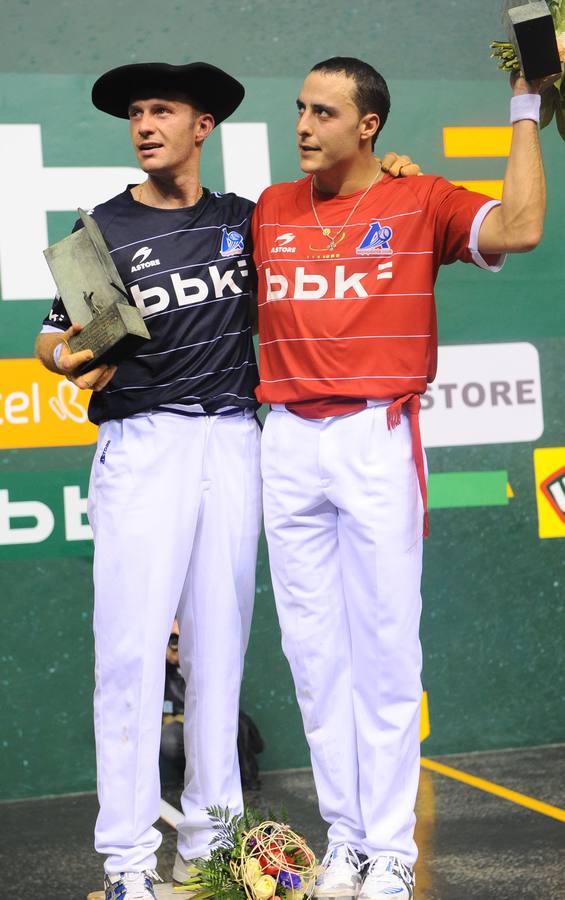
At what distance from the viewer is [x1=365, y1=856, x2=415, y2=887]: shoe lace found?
2.41 metres

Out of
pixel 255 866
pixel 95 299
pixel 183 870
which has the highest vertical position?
pixel 95 299

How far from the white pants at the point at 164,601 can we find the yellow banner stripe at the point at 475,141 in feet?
7.25

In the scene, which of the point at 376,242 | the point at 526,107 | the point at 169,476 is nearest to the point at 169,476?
the point at 169,476

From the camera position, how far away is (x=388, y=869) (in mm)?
2422

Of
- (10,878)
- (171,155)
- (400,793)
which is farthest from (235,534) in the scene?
(10,878)

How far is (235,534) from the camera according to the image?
2.62 m

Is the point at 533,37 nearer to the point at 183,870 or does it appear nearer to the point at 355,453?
the point at 355,453

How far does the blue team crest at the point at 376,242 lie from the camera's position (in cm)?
250

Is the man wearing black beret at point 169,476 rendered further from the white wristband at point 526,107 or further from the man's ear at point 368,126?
the white wristband at point 526,107

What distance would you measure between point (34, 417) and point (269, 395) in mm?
1797

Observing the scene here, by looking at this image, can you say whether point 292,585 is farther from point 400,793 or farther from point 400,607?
point 400,793

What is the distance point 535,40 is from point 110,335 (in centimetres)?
100

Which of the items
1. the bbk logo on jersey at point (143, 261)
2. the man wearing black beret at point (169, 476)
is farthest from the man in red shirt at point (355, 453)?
the bbk logo on jersey at point (143, 261)

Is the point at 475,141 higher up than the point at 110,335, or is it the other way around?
the point at 475,141
